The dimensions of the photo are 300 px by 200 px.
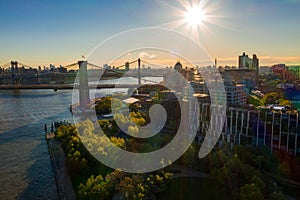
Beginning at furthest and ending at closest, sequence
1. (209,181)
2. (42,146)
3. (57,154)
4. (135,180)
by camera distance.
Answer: (42,146) < (57,154) < (209,181) < (135,180)

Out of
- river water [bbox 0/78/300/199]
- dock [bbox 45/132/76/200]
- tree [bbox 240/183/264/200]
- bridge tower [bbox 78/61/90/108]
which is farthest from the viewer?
bridge tower [bbox 78/61/90/108]

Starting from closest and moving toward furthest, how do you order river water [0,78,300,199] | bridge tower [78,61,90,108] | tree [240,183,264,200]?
tree [240,183,264,200]
river water [0,78,300,199]
bridge tower [78,61,90,108]

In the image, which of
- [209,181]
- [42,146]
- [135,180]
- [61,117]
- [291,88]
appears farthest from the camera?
[291,88]

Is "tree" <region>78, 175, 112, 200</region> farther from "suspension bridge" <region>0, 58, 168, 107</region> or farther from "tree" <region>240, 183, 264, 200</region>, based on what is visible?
"suspension bridge" <region>0, 58, 168, 107</region>

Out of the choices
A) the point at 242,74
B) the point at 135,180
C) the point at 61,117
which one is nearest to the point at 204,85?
the point at 61,117

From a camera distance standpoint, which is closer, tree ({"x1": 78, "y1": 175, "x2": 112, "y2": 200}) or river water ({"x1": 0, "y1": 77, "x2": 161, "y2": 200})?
tree ({"x1": 78, "y1": 175, "x2": 112, "y2": 200})

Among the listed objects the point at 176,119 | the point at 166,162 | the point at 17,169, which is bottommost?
the point at 17,169

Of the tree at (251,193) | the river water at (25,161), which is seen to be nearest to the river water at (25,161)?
the river water at (25,161)

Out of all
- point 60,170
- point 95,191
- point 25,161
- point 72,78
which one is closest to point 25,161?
point 25,161

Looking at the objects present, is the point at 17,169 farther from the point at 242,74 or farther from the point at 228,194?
the point at 242,74

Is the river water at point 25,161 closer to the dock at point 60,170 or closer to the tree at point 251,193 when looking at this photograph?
the dock at point 60,170

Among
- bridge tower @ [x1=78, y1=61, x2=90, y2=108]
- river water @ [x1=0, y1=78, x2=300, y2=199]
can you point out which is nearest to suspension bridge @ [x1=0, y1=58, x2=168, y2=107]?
bridge tower @ [x1=78, y1=61, x2=90, y2=108]
